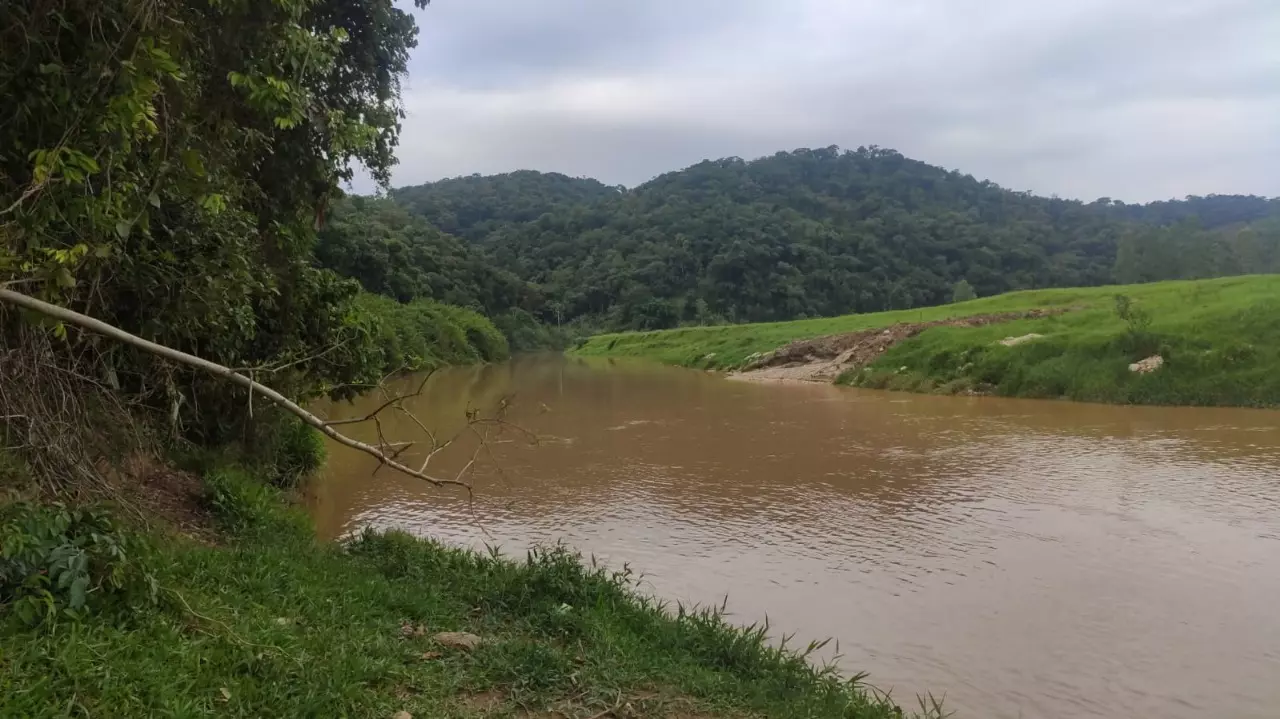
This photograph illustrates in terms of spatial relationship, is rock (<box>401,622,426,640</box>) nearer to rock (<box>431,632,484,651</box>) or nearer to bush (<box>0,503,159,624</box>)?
rock (<box>431,632,484,651</box>)

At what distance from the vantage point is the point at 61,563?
3543mm

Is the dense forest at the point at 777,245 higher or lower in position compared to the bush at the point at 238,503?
higher

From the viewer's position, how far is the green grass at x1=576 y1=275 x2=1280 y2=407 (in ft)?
60.0

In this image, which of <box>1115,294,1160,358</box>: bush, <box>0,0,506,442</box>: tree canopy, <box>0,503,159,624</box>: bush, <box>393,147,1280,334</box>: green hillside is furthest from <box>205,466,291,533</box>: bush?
<box>393,147,1280,334</box>: green hillside

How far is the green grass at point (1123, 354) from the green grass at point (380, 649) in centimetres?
1728

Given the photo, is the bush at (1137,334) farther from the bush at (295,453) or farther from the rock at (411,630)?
the rock at (411,630)

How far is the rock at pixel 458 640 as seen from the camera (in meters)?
4.45

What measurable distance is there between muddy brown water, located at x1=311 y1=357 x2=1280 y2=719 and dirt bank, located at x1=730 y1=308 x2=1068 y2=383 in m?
11.0

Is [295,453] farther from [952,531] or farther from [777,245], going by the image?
[777,245]

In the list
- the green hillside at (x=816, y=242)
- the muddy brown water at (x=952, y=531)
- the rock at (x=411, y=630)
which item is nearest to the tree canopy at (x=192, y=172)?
the rock at (x=411, y=630)

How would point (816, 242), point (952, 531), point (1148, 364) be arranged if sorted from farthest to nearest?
point (816, 242), point (1148, 364), point (952, 531)

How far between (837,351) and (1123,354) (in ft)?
34.4

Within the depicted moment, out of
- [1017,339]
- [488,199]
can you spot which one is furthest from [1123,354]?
[488,199]

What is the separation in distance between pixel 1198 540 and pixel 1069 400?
12744 mm
